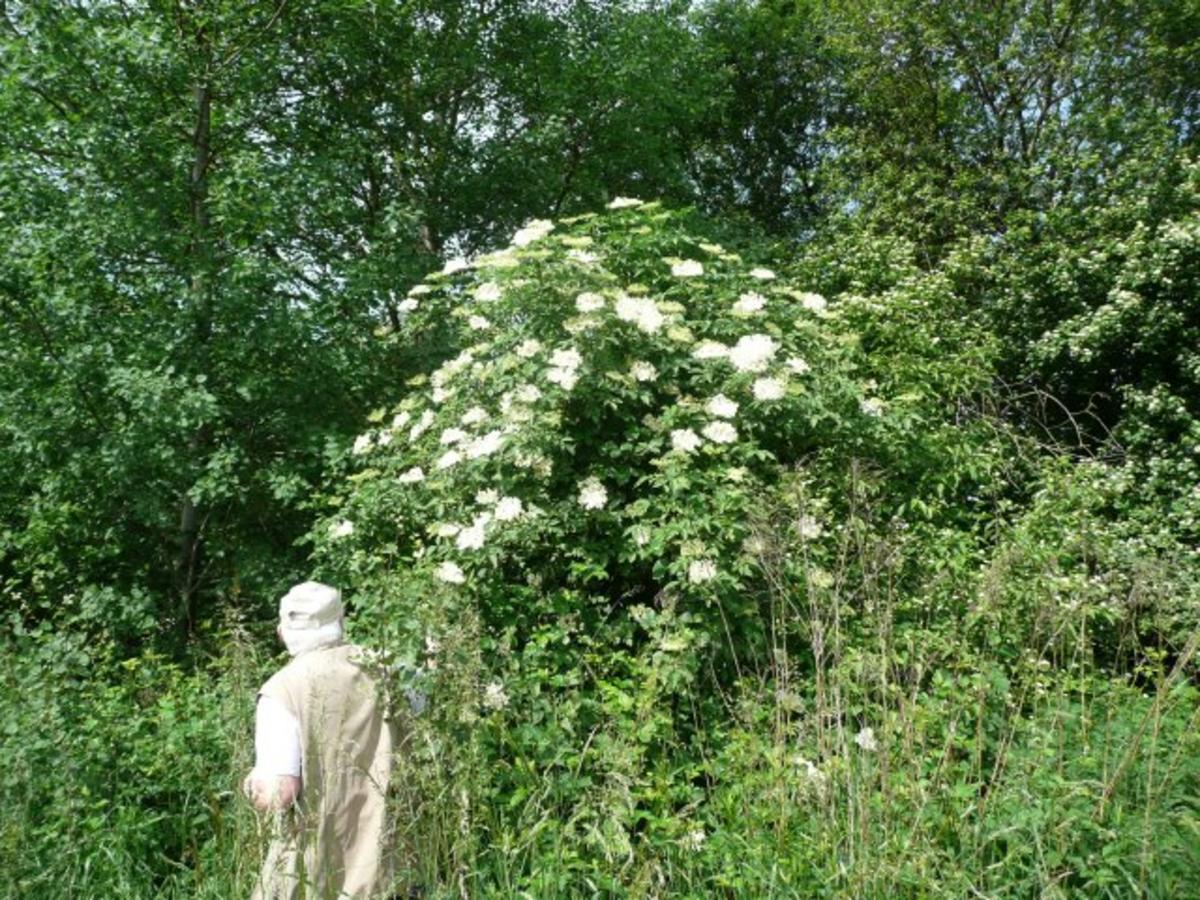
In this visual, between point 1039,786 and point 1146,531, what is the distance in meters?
5.54

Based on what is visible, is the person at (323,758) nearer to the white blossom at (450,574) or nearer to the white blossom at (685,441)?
the white blossom at (450,574)

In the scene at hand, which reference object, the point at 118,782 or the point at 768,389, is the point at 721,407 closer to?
the point at 768,389

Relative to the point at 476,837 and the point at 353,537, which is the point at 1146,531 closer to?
the point at 353,537

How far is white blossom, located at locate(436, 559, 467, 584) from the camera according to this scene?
13.1 ft

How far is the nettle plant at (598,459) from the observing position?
3.83m

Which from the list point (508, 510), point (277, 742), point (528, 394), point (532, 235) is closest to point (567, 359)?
point (528, 394)

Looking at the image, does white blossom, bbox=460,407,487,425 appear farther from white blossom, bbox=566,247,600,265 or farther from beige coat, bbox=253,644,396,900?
beige coat, bbox=253,644,396,900

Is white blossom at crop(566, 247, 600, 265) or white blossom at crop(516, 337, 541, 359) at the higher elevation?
white blossom at crop(566, 247, 600, 265)

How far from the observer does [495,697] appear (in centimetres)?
303

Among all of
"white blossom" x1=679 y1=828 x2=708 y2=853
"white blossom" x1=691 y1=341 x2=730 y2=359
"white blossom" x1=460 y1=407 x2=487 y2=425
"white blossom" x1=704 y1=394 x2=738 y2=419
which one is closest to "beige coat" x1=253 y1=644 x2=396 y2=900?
"white blossom" x1=679 y1=828 x2=708 y2=853

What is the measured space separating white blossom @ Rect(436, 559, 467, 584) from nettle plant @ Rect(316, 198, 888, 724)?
0.01 m

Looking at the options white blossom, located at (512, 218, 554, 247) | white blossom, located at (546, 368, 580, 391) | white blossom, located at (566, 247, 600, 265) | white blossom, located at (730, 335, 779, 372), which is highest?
white blossom, located at (512, 218, 554, 247)

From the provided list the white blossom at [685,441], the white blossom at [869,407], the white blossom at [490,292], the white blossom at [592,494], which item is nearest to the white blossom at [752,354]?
the white blossom at [685,441]

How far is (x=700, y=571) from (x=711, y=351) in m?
1.25
